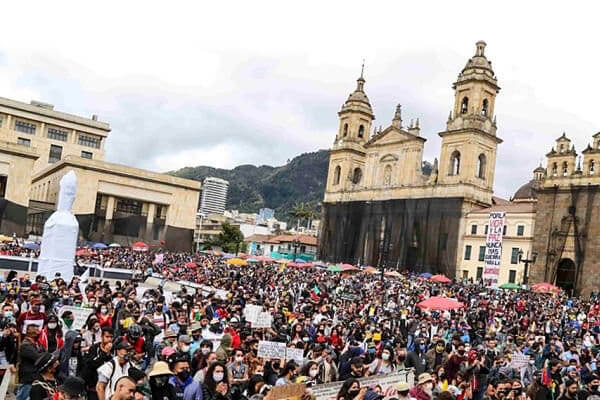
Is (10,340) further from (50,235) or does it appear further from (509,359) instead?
(50,235)

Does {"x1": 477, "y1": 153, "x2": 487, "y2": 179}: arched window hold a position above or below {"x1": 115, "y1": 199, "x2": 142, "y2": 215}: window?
above

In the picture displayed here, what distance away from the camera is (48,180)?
72188 mm

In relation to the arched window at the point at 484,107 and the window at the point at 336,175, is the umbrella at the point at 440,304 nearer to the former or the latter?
the arched window at the point at 484,107

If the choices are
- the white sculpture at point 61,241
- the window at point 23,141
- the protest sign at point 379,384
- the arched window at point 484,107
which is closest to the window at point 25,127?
the window at point 23,141

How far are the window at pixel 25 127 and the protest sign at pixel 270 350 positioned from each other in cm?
7562

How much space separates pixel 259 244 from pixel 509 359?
87.2 m

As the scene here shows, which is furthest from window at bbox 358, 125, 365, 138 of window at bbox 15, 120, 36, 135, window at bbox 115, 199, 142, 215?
window at bbox 15, 120, 36, 135

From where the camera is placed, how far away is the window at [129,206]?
65750 millimetres

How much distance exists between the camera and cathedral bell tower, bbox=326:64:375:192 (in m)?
72.6

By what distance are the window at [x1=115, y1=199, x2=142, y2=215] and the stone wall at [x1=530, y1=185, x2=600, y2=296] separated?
137ft

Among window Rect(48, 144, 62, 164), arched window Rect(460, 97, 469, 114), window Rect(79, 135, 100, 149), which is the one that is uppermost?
arched window Rect(460, 97, 469, 114)

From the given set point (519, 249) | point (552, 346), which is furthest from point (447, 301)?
point (519, 249)

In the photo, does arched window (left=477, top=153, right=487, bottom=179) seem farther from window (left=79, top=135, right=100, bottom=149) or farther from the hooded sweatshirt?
the hooded sweatshirt

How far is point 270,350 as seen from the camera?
31.4 ft
